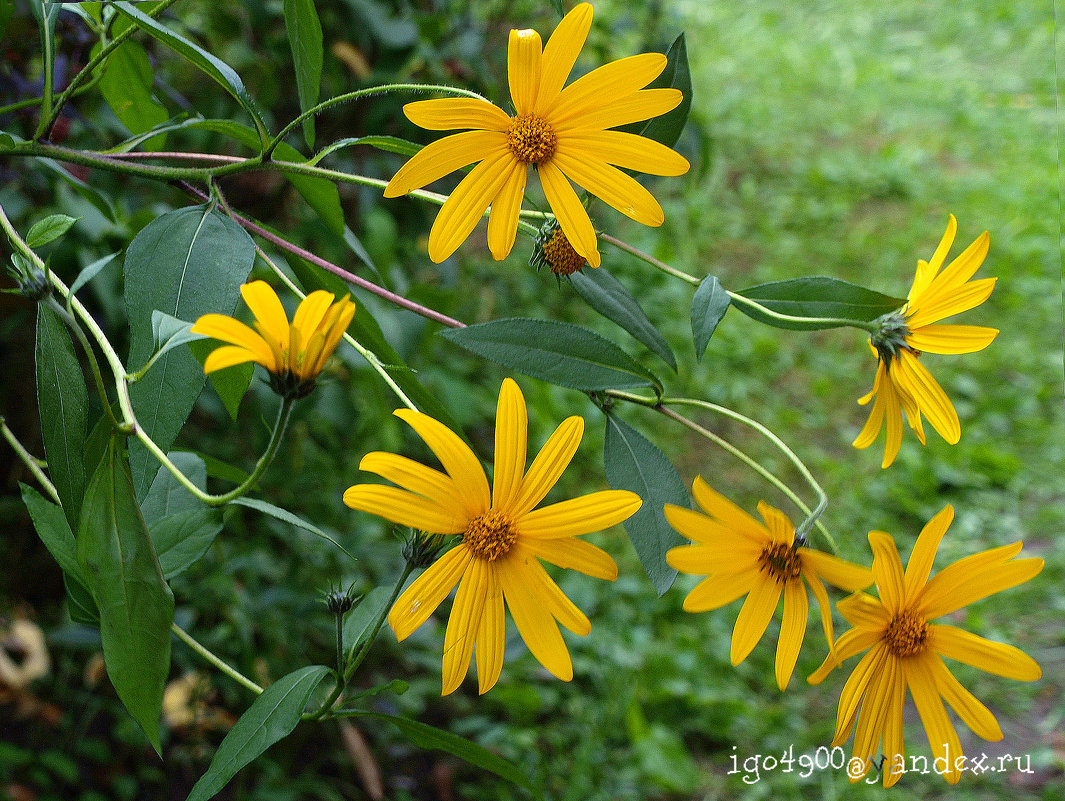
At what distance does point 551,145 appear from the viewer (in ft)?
1.25

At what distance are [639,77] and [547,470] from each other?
162 millimetres

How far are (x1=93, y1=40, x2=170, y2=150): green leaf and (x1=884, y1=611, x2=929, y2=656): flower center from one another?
486 millimetres

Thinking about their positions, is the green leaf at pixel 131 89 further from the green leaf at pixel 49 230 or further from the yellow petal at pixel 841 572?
the yellow petal at pixel 841 572

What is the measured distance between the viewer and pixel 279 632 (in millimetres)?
1114

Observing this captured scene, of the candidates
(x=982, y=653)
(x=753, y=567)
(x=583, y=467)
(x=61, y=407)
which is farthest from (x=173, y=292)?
(x=583, y=467)

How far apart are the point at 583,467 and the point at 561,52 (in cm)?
148

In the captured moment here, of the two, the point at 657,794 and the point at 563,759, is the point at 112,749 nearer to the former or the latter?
the point at 563,759

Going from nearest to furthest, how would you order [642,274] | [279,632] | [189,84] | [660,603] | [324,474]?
[279,632] → [189,84] → [324,474] → [660,603] → [642,274]

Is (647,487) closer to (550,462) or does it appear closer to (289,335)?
(550,462)

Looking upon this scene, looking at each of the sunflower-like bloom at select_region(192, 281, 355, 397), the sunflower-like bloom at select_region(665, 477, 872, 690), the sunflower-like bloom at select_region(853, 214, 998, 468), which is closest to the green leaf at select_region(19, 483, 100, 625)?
the sunflower-like bloom at select_region(192, 281, 355, 397)

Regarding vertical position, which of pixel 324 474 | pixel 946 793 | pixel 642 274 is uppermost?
pixel 642 274

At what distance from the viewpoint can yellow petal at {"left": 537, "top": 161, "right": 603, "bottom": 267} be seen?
374 millimetres

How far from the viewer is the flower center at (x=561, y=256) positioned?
0.41m

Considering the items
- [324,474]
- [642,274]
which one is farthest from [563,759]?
[642,274]
